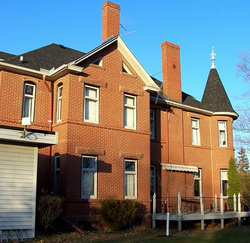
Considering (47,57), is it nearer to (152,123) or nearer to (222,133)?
(152,123)

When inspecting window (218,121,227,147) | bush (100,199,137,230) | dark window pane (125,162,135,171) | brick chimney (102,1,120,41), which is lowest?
bush (100,199,137,230)

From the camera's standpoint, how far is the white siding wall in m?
11.5

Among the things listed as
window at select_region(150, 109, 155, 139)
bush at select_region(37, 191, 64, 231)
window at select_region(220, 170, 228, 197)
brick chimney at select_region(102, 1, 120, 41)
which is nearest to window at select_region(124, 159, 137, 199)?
window at select_region(150, 109, 155, 139)

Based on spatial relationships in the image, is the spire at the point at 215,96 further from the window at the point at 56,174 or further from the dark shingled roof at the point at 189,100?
the window at the point at 56,174

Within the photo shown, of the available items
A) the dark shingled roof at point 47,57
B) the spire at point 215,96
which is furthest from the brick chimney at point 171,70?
the dark shingled roof at point 47,57

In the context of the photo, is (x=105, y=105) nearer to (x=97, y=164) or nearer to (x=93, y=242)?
(x=97, y=164)

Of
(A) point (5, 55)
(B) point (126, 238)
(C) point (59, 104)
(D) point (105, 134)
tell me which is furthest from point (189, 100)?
(B) point (126, 238)

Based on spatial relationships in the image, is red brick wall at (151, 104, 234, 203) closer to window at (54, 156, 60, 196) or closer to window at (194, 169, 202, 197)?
window at (194, 169, 202, 197)

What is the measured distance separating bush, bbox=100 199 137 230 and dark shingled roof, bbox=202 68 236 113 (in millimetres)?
10175

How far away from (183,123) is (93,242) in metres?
11.1

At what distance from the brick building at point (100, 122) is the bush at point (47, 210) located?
121cm

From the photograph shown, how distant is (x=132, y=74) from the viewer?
57.6 ft

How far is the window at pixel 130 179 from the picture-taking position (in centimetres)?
1622

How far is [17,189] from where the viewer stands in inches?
465
